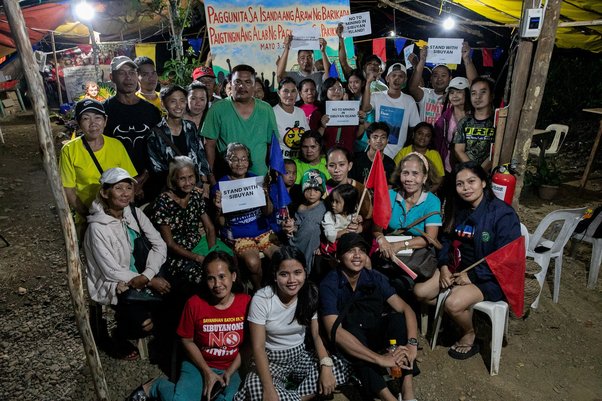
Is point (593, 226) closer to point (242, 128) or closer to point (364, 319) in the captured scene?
point (364, 319)

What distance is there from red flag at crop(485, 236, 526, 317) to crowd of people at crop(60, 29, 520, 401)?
0.08 metres

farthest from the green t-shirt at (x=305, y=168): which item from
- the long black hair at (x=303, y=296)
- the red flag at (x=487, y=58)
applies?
the red flag at (x=487, y=58)

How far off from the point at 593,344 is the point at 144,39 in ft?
57.1

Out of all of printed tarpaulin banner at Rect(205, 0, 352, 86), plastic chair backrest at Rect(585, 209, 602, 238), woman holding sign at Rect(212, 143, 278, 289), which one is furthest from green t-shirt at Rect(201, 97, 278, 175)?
plastic chair backrest at Rect(585, 209, 602, 238)

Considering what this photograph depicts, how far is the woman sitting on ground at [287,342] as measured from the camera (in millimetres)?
3035

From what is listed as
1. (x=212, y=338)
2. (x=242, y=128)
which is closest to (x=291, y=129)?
(x=242, y=128)

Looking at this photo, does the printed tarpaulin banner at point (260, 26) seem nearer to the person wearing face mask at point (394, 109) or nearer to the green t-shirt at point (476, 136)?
the person wearing face mask at point (394, 109)

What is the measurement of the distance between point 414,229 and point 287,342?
5.57 feet

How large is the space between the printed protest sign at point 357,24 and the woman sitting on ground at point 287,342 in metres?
4.36

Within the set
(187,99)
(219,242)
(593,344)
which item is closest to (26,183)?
(187,99)

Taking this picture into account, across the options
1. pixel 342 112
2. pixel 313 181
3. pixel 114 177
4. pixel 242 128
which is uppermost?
pixel 342 112

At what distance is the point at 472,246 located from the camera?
383 centimetres

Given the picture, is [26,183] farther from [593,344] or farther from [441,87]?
[593,344]

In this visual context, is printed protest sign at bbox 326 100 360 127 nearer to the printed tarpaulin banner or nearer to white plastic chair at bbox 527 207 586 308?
the printed tarpaulin banner
